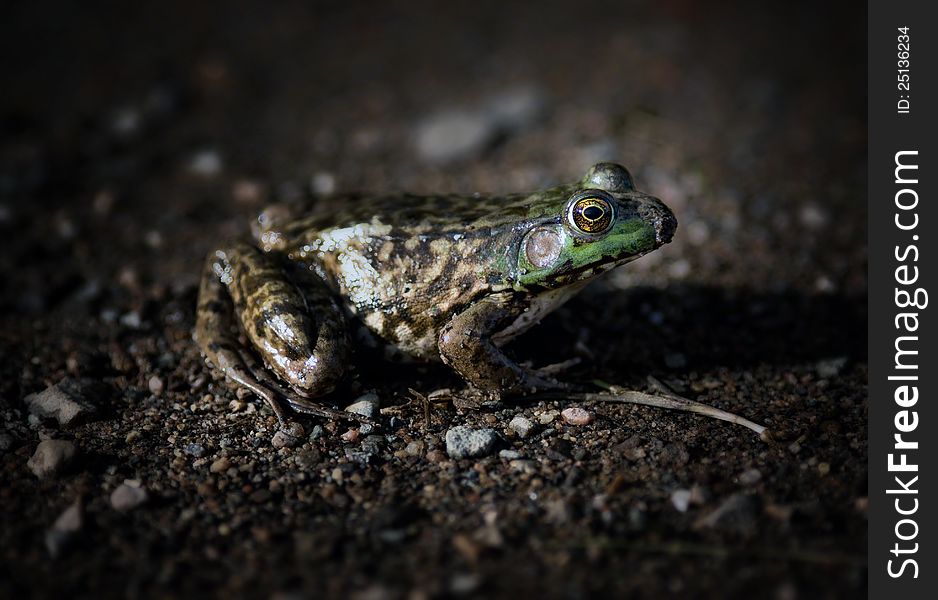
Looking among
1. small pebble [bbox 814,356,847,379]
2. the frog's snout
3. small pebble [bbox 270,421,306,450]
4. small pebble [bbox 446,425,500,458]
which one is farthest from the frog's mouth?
small pebble [bbox 270,421,306,450]

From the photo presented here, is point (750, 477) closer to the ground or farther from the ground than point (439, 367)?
closer to the ground

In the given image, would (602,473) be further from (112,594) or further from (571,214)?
(112,594)

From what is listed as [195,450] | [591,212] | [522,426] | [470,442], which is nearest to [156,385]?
[195,450]

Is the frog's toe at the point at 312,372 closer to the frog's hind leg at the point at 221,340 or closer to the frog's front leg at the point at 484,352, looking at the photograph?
the frog's hind leg at the point at 221,340

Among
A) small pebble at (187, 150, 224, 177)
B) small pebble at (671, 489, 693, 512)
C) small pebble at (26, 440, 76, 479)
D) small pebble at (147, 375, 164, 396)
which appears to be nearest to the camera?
small pebble at (671, 489, 693, 512)

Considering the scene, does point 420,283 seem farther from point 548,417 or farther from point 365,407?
point 548,417

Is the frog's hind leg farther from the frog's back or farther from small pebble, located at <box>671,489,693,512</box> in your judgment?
small pebble, located at <box>671,489,693,512</box>

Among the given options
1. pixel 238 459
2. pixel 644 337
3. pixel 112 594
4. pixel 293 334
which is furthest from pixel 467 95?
pixel 112 594
